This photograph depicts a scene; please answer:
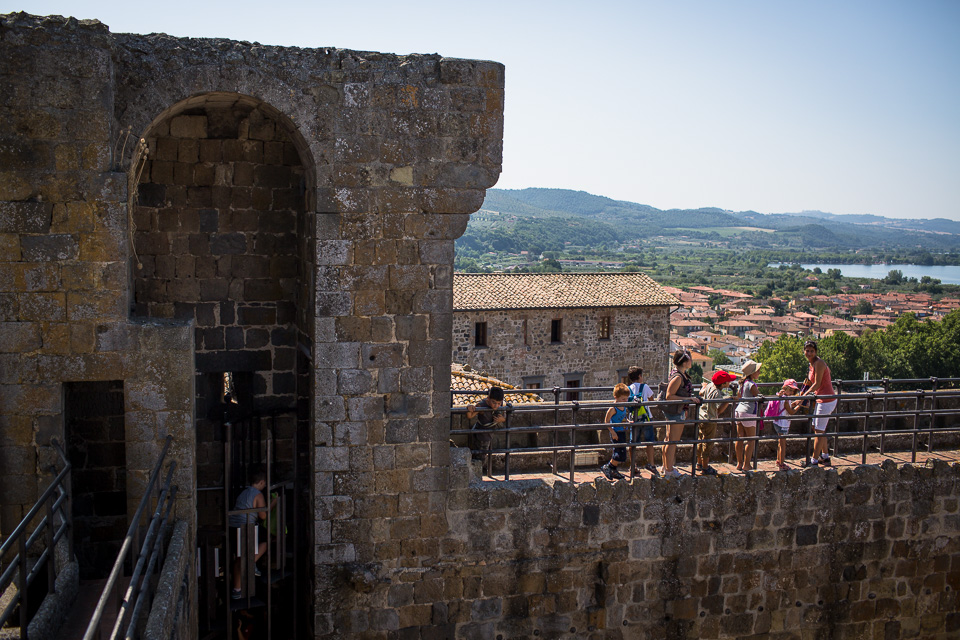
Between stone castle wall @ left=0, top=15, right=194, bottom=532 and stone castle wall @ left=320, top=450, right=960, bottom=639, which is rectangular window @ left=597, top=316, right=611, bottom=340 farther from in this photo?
stone castle wall @ left=0, top=15, right=194, bottom=532

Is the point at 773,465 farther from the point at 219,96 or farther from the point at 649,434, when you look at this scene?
the point at 219,96

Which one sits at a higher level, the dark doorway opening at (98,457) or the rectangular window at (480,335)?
the dark doorway opening at (98,457)

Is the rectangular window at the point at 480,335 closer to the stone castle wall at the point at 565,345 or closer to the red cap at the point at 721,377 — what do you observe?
the stone castle wall at the point at 565,345

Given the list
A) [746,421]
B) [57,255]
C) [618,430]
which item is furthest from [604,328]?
[57,255]

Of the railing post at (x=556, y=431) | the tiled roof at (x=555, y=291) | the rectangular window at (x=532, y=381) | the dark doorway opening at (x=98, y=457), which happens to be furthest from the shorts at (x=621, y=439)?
the rectangular window at (x=532, y=381)

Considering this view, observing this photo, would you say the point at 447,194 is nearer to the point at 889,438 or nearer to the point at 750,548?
the point at 750,548

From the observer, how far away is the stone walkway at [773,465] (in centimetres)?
739

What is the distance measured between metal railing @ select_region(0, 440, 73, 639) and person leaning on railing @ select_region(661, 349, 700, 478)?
475 cm

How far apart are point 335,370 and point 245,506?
151cm

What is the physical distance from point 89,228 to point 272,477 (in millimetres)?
2932

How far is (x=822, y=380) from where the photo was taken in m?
7.97

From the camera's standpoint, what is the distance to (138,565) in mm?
3867

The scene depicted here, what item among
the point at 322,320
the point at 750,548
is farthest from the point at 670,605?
the point at 322,320

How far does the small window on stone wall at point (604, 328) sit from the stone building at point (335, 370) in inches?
943
